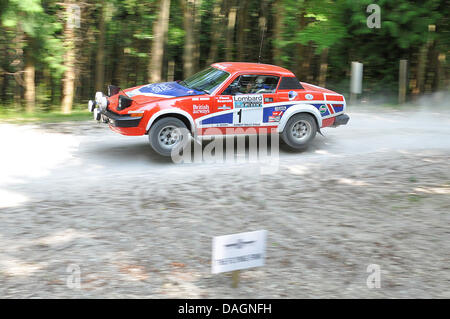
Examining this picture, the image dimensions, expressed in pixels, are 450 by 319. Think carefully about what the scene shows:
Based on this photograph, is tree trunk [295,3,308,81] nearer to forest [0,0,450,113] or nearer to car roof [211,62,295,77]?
forest [0,0,450,113]

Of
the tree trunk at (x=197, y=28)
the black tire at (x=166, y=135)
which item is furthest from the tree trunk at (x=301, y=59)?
the black tire at (x=166, y=135)

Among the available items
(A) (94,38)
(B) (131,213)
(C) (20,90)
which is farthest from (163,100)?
(C) (20,90)

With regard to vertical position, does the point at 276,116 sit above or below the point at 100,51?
below

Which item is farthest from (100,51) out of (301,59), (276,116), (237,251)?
(237,251)

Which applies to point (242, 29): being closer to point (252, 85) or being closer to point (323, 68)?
point (323, 68)

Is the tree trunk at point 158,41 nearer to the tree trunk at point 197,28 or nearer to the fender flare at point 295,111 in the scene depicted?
the tree trunk at point 197,28

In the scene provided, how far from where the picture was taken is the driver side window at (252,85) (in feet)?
30.3

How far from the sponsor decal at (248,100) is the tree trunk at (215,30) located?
1320 cm

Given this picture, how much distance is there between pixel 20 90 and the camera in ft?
72.2

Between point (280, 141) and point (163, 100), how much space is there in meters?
3.10

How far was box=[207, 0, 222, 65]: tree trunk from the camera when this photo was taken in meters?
22.0

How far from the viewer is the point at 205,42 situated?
24.3 metres

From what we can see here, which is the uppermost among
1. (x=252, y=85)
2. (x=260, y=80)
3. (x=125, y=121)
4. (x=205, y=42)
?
(x=205, y=42)

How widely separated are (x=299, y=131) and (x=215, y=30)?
13.7 metres
